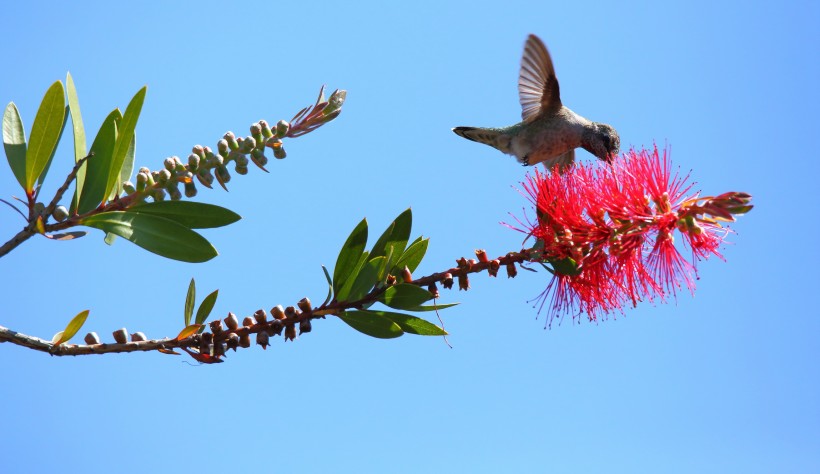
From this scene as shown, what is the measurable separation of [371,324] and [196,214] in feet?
1.81

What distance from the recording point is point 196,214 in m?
1.91

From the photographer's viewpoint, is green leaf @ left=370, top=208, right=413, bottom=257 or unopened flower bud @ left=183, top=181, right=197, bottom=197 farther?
green leaf @ left=370, top=208, right=413, bottom=257

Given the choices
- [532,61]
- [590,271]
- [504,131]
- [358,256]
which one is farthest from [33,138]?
[504,131]

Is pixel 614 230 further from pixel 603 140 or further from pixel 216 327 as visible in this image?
pixel 603 140

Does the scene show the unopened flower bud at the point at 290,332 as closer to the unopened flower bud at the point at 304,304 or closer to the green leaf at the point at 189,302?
the unopened flower bud at the point at 304,304

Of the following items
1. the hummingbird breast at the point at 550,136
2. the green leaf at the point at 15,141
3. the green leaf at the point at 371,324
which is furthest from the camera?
the hummingbird breast at the point at 550,136

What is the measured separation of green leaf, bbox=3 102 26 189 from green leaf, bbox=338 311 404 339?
0.88 meters

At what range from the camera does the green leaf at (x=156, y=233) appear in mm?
1832

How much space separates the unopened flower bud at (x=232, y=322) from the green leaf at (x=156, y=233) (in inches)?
6.2

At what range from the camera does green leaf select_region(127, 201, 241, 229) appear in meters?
1.89

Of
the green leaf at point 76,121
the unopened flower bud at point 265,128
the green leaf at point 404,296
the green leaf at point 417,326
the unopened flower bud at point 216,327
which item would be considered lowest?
the unopened flower bud at point 216,327

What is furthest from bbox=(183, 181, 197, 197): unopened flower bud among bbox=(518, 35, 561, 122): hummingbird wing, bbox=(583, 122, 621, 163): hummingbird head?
bbox=(583, 122, 621, 163): hummingbird head

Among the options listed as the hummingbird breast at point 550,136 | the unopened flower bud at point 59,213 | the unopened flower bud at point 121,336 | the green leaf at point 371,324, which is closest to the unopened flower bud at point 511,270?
the green leaf at point 371,324

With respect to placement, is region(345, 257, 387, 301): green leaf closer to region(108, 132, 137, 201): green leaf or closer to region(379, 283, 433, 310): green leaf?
region(379, 283, 433, 310): green leaf
